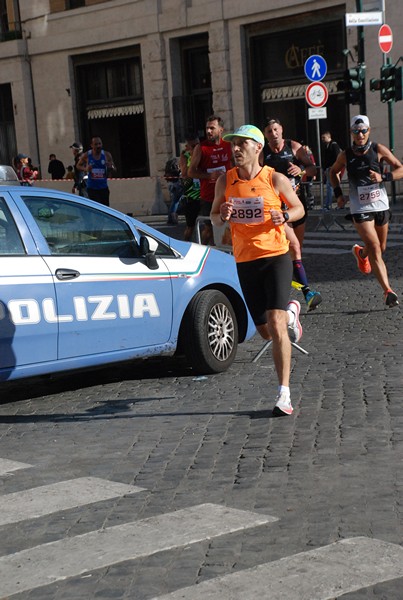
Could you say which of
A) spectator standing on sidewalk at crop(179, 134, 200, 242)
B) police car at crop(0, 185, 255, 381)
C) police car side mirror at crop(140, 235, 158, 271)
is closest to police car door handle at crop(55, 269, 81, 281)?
police car at crop(0, 185, 255, 381)

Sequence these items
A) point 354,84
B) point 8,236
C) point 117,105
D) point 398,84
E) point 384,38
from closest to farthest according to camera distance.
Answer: point 8,236, point 398,84, point 354,84, point 384,38, point 117,105

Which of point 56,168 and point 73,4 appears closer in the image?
point 56,168

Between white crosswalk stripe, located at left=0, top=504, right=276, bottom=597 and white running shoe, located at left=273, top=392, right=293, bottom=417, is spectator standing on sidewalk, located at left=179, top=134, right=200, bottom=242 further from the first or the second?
white crosswalk stripe, located at left=0, top=504, right=276, bottom=597

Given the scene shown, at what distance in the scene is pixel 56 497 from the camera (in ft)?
19.4

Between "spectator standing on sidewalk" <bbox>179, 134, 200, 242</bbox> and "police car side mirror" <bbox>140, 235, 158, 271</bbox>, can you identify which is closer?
"police car side mirror" <bbox>140, 235, 158, 271</bbox>

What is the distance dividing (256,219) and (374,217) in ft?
15.3

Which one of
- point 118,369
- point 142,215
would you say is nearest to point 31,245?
point 118,369

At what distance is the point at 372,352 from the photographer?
9.69m

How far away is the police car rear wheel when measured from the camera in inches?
349

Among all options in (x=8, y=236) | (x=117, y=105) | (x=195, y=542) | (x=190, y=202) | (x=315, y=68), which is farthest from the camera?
(x=117, y=105)

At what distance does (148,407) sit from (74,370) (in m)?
0.57

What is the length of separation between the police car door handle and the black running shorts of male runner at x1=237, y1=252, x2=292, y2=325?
1094mm

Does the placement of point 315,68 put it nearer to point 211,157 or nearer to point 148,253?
point 211,157

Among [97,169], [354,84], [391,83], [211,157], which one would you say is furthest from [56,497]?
[354,84]
